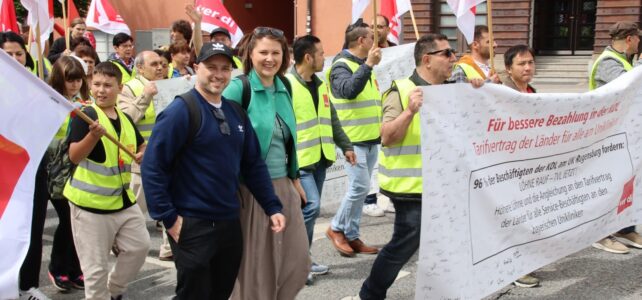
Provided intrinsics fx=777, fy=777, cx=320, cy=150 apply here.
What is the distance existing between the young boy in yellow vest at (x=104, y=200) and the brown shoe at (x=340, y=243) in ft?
6.19

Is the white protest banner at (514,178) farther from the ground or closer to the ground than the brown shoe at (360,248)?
farther from the ground

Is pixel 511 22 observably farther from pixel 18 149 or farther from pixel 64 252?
pixel 18 149

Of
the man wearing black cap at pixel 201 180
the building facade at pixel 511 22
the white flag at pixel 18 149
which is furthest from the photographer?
the building facade at pixel 511 22

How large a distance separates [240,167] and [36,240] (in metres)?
1.71

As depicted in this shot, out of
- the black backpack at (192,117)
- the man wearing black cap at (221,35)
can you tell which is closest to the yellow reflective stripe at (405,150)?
the black backpack at (192,117)

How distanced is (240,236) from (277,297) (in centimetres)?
60

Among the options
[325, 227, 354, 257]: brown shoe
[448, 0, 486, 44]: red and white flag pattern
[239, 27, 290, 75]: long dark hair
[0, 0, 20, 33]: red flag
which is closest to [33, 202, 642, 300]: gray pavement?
[325, 227, 354, 257]: brown shoe

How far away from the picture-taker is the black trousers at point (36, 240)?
476 centimetres

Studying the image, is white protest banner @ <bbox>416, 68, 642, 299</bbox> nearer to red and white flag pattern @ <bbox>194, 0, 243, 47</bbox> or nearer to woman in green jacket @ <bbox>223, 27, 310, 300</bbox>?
woman in green jacket @ <bbox>223, 27, 310, 300</bbox>

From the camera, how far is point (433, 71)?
452cm

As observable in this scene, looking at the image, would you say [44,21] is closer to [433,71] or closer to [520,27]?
[433,71]

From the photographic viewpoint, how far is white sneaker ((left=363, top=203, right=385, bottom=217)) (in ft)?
24.4

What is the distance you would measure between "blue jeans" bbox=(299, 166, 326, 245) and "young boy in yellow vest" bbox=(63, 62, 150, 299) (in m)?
1.05

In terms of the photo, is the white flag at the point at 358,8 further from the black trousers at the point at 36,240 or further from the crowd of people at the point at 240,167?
the black trousers at the point at 36,240
